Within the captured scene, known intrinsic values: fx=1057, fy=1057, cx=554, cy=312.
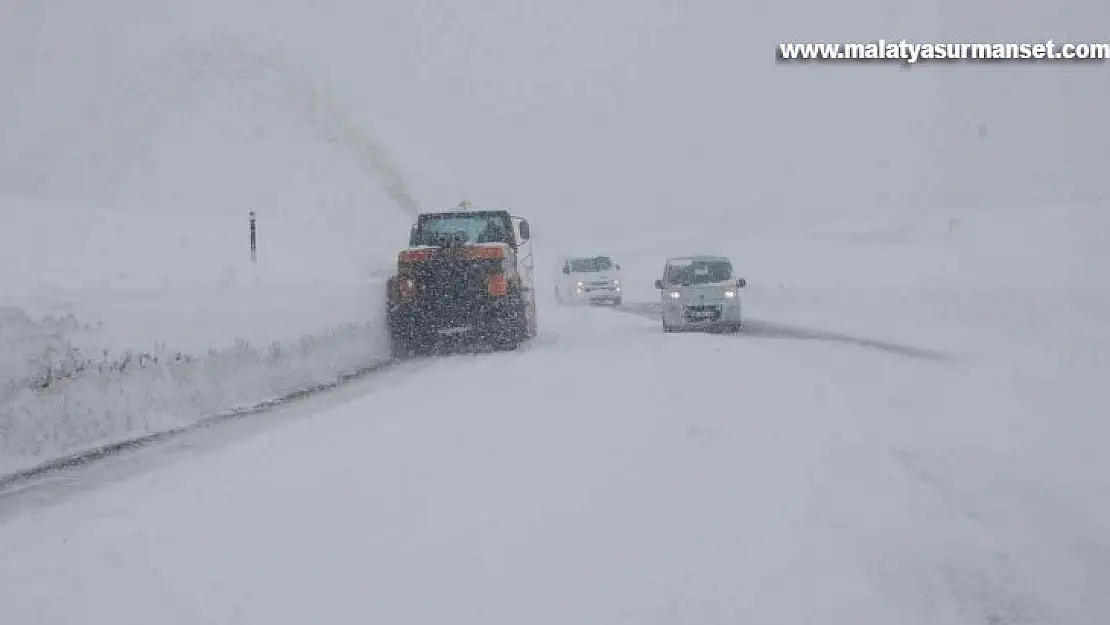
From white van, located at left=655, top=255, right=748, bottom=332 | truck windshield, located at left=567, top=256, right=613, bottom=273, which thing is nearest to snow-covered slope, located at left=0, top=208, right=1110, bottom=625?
white van, located at left=655, top=255, right=748, bottom=332

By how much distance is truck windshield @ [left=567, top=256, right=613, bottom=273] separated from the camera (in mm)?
38969

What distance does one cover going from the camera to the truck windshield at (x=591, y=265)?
128 ft

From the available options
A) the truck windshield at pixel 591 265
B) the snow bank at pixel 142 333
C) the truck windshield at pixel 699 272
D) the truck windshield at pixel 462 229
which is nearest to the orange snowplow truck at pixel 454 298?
the snow bank at pixel 142 333

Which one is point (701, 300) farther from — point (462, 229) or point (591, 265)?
point (591, 265)

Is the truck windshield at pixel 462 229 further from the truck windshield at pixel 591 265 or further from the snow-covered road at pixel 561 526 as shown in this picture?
the truck windshield at pixel 591 265

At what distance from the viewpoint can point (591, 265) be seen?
39.3m

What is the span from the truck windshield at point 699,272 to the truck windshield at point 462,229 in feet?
15.0

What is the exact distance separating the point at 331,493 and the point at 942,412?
591cm

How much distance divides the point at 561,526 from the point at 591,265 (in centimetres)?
3402

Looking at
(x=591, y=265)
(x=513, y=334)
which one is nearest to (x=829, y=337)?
(x=513, y=334)

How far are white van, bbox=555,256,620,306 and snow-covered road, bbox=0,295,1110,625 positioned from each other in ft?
92.6

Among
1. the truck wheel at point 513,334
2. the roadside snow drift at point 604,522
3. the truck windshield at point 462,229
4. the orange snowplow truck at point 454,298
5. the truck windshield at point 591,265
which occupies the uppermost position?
the truck windshield at point 462,229

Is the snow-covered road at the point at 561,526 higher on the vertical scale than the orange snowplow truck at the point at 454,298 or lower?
lower

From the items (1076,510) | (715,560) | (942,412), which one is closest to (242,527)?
(715,560)
